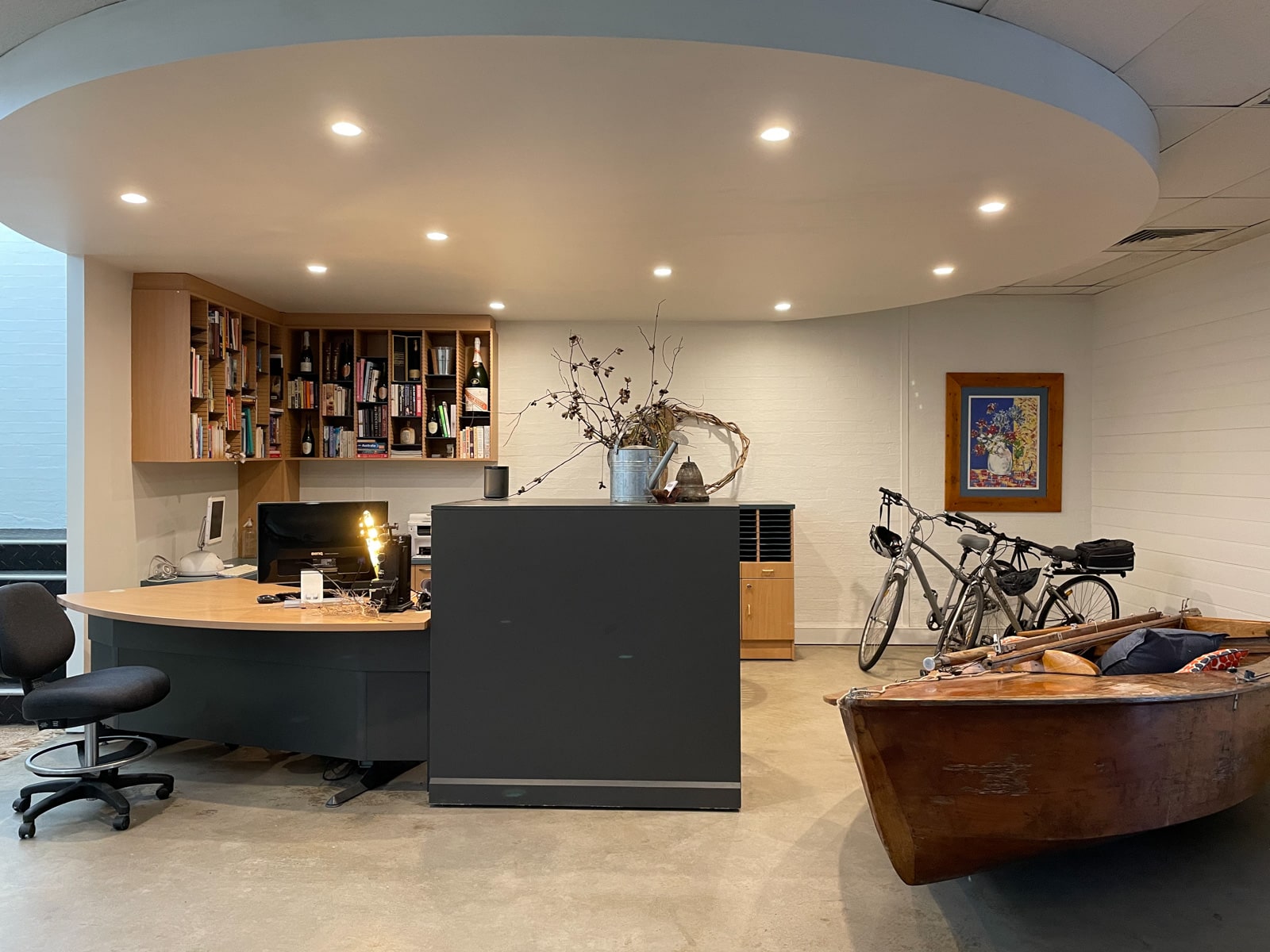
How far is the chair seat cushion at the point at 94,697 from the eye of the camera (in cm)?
349

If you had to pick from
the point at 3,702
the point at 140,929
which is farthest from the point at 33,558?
the point at 140,929

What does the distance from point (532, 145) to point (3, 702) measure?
14.7 ft

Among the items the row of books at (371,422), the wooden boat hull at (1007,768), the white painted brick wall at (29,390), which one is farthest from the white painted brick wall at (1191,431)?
the white painted brick wall at (29,390)

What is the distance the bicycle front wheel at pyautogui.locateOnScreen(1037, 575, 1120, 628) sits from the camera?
254 inches

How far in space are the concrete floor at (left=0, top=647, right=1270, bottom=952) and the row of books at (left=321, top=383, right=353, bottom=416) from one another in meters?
3.57

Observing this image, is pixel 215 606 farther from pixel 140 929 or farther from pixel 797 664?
pixel 797 664

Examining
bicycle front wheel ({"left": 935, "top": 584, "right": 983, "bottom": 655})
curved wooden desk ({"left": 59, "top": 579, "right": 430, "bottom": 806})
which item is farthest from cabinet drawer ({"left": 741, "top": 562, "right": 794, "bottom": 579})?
curved wooden desk ({"left": 59, "top": 579, "right": 430, "bottom": 806})

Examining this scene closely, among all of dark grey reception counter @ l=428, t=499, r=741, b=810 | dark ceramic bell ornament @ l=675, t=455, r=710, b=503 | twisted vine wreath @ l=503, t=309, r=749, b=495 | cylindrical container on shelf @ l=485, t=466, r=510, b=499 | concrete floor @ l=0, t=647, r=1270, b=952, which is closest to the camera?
concrete floor @ l=0, t=647, r=1270, b=952

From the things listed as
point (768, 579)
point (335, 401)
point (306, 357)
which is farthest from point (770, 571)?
point (306, 357)

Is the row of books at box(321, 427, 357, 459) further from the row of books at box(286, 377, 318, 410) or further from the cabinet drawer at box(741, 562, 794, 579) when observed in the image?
the cabinet drawer at box(741, 562, 794, 579)

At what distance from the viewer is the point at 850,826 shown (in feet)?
11.9

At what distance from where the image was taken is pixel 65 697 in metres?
3.48

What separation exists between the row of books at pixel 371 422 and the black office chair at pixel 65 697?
3218mm

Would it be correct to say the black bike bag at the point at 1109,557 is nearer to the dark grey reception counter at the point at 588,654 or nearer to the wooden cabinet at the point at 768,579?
the wooden cabinet at the point at 768,579
